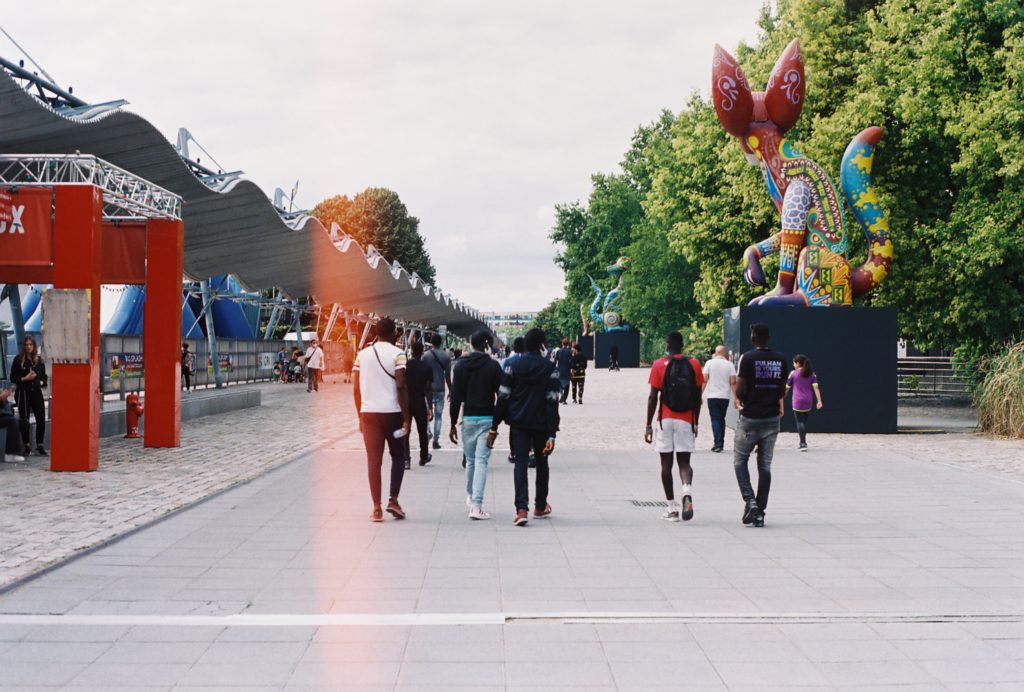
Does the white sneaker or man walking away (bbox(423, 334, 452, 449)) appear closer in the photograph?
the white sneaker

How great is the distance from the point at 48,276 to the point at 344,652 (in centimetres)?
1355

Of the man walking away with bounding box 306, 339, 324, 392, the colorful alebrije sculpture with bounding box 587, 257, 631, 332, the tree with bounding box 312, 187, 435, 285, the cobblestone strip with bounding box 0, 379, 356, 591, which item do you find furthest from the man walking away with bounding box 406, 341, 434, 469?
the tree with bounding box 312, 187, 435, 285

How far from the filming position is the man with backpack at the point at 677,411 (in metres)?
9.35

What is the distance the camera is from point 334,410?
25969 millimetres

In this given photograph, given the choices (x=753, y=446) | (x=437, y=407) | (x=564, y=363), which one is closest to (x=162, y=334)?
(x=437, y=407)

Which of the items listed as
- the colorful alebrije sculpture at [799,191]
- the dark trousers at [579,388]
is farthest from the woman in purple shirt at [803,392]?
the dark trousers at [579,388]

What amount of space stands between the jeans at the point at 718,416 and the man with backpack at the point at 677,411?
6107 millimetres

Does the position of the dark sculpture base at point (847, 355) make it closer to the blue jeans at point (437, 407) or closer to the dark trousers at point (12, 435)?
the blue jeans at point (437, 407)

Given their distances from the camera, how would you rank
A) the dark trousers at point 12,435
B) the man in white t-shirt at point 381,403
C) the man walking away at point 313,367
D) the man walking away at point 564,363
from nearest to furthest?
1. the man in white t-shirt at point 381,403
2. the dark trousers at point 12,435
3. the man walking away at point 564,363
4. the man walking away at point 313,367

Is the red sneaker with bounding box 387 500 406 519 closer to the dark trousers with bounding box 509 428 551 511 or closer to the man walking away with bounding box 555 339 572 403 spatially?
the dark trousers with bounding box 509 428 551 511

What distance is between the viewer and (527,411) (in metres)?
9.12

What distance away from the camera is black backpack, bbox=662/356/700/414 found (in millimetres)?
9359

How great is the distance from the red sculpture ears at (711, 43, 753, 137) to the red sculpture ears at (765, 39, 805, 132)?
16.7 inches

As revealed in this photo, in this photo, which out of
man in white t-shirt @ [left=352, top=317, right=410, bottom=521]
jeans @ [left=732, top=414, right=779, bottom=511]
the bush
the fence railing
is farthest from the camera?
the fence railing
